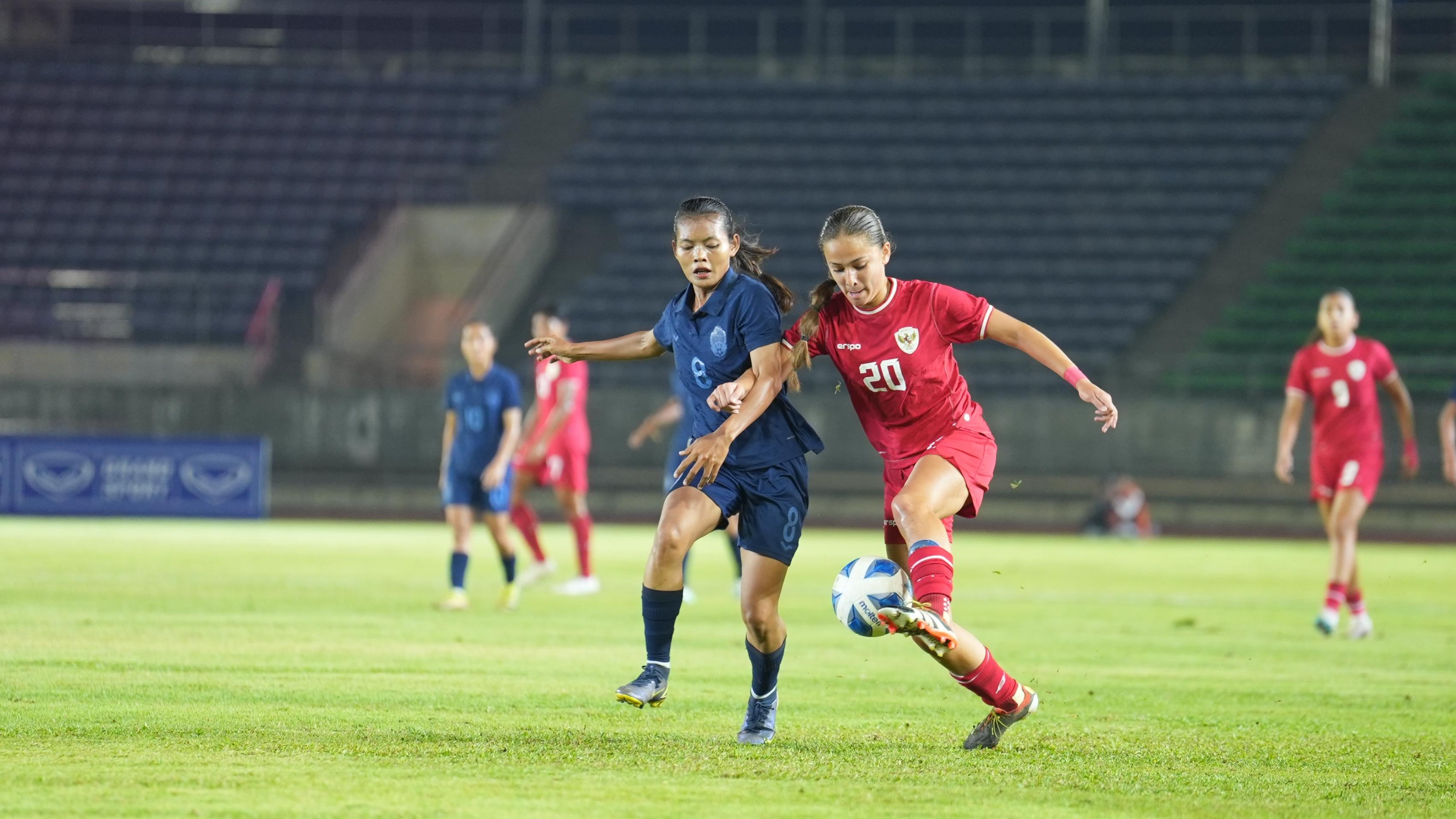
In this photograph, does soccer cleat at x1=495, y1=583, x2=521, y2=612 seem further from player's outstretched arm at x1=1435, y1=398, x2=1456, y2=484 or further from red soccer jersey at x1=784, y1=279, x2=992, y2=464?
player's outstretched arm at x1=1435, y1=398, x2=1456, y2=484

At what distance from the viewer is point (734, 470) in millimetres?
6363

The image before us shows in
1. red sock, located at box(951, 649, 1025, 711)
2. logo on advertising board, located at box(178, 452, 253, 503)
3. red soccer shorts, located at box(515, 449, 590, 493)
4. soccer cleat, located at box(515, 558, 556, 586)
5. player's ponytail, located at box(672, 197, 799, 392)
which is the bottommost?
logo on advertising board, located at box(178, 452, 253, 503)

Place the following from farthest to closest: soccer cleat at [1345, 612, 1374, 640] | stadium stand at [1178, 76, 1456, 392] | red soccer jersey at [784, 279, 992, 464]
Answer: stadium stand at [1178, 76, 1456, 392] < soccer cleat at [1345, 612, 1374, 640] < red soccer jersey at [784, 279, 992, 464]

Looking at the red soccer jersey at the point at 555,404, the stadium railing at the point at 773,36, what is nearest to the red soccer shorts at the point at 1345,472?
the red soccer jersey at the point at 555,404

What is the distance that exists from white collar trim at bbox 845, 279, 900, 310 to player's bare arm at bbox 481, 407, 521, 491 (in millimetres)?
5744

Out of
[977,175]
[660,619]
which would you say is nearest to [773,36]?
[977,175]

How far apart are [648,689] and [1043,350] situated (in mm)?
1939

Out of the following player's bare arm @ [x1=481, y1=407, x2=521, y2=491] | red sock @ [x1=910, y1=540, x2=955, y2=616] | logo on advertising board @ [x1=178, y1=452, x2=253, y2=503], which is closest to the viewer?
red sock @ [x1=910, y1=540, x2=955, y2=616]

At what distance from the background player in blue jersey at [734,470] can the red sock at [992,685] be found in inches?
27.9

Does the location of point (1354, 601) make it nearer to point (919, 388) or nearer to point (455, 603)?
point (455, 603)

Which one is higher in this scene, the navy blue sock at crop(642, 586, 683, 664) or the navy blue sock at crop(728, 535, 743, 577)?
the navy blue sock at crop(642, 586, 683, 664)

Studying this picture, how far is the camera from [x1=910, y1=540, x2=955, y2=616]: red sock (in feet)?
19.4

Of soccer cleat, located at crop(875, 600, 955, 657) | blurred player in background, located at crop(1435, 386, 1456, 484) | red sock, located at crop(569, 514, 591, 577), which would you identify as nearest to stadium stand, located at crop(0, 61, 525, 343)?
red sock, located at crop(569, 514, 591, 577)

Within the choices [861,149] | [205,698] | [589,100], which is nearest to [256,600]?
[205,698]
